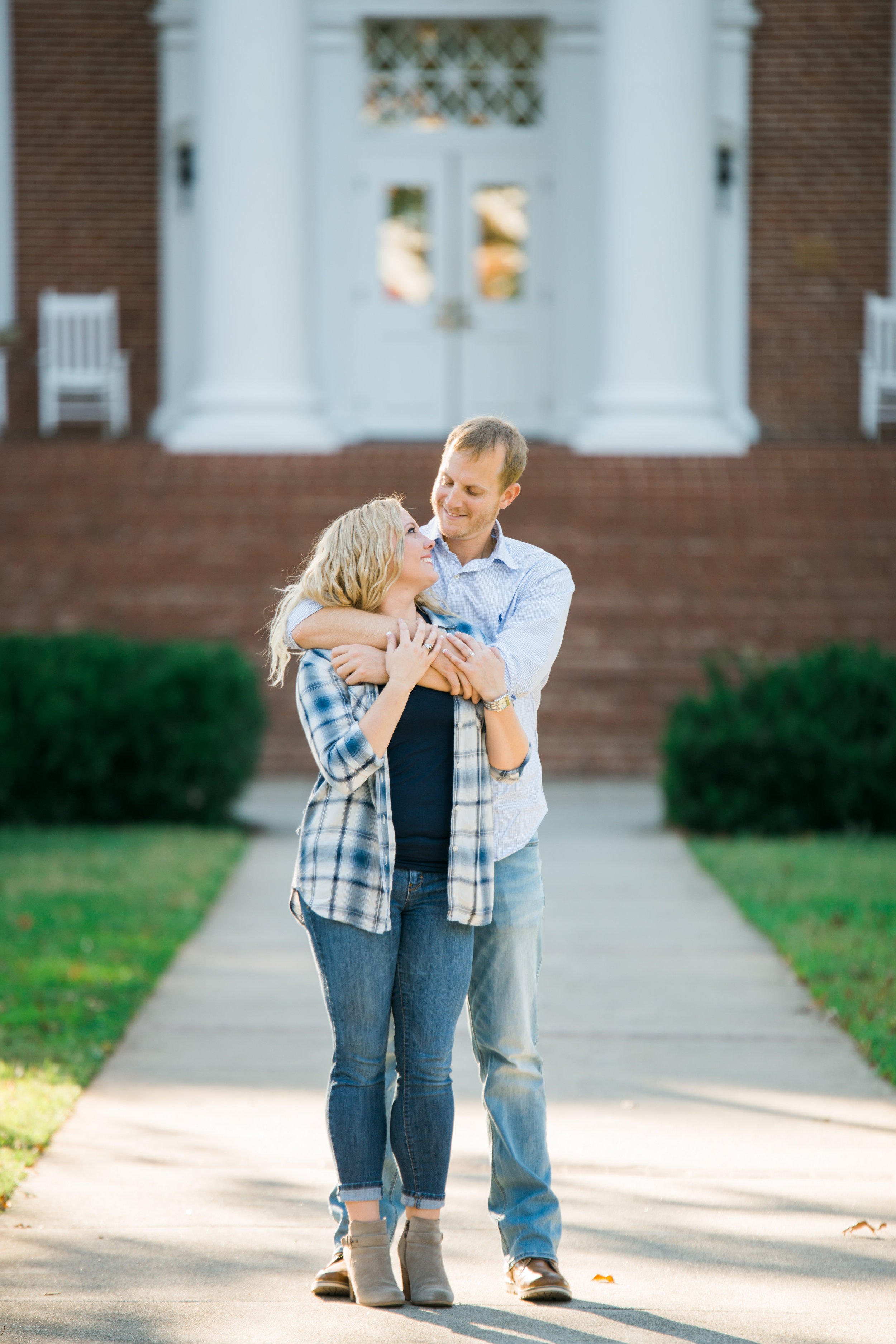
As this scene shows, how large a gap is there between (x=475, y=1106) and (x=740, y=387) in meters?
11.2

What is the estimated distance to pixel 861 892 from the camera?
275 inches

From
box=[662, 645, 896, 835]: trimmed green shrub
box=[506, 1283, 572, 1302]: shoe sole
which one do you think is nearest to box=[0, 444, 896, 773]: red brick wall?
box=[662, 645, 896, 835]: trimmed green shrub

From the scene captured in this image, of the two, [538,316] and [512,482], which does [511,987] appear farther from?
[538,316]

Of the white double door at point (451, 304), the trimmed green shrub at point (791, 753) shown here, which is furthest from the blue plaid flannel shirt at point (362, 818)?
the white double door at point (451, 304)

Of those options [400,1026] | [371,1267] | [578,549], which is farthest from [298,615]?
[578,549]

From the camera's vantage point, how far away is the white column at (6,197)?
14.5 m

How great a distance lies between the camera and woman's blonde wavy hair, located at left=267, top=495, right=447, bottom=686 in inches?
123

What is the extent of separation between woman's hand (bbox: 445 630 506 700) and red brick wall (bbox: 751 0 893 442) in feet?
39.3

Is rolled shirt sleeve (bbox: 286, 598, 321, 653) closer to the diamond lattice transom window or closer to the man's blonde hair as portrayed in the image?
the man's blonde hair

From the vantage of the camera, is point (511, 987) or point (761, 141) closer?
point (511, 987)

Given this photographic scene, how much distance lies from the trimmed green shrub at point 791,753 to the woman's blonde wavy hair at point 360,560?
5.30 meters

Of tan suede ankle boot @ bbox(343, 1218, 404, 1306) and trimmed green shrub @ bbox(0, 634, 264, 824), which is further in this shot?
trimmed green shrub @ bbox(0, 634, 264, 824)

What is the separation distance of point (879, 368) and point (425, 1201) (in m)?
12.5

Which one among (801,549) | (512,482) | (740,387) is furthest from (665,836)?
(740,387)
